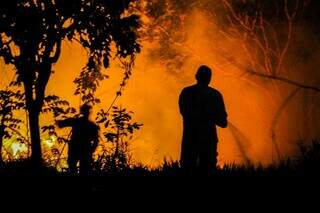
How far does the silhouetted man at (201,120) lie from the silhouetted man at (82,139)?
2.85m

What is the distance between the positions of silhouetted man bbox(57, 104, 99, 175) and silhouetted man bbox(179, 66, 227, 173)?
2.85m

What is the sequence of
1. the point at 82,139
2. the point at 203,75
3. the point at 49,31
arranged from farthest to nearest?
the point at 82,139 → the point at 49,31 → the point at 203,75

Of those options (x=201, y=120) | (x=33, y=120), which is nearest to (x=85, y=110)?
(x=33, y=120)

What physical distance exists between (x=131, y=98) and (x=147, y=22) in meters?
5.82

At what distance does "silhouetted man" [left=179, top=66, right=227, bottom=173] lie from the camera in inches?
311

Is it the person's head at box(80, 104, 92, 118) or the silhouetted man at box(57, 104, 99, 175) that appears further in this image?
the person's head at box(80, 104, 92, 118)

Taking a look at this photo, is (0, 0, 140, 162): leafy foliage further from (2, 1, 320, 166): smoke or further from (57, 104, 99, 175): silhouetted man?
(2, 1, 320, 166): smoke

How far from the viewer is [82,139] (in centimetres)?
1048

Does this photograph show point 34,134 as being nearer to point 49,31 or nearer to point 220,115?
point 49,31

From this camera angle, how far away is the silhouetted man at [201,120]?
7.90 meters

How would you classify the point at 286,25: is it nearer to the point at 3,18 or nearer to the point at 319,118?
the point at 319,118

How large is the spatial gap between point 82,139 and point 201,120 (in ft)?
10.5

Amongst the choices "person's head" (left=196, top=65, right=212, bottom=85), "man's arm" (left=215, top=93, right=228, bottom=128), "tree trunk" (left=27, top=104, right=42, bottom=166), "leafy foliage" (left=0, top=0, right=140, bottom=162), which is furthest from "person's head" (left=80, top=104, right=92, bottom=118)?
"man's arm" (left=215, top=93, right=228, bottom=128)

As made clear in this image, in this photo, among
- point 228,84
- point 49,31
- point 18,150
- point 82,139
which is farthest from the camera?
point 228,84
